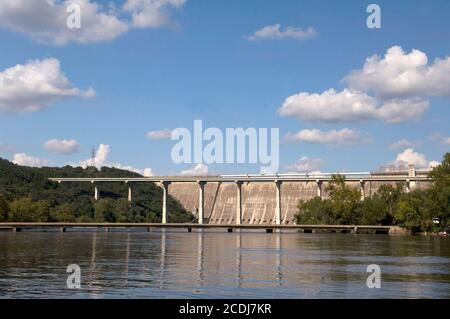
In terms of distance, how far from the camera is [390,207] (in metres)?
163

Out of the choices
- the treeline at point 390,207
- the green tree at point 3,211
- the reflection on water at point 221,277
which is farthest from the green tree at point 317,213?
the reflection on water at point 221,277

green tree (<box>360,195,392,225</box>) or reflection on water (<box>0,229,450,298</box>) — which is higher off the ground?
green tree (<box>360,195,392,225</box>)

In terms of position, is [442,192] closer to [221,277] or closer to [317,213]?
[317,213]

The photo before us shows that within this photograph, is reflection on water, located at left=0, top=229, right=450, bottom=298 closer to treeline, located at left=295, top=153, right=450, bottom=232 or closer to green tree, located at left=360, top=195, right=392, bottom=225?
treeline, located at left=295, top=153, right=450, bottom=232

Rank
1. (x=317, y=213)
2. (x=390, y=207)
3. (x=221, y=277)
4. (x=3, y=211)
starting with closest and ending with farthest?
(x=221, y=277)
(x=390, y=207)
(x=317, y=213)
(x=3, y=211)

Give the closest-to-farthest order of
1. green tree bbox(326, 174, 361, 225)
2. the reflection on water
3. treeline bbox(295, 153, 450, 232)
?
the reflection on water, treeline bbox(295, 153, 450, 232), green tree bbox(326, 174, 361, 225)

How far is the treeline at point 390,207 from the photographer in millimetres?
131625

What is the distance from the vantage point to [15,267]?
48.9m

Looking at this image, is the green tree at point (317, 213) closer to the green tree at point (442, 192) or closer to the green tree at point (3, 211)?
the green tree at point (442, 192)

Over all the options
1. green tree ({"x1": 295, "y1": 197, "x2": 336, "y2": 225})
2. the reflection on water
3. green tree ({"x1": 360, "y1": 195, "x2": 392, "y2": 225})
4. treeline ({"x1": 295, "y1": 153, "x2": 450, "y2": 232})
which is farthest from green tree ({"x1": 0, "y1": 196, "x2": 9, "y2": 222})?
the reflection on water

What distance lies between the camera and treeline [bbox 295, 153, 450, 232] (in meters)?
132

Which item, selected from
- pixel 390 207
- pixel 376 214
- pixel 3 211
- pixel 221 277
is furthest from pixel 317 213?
pixel 221 277

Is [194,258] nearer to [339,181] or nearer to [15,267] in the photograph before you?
[15,267]

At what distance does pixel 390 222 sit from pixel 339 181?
19.0 metres
